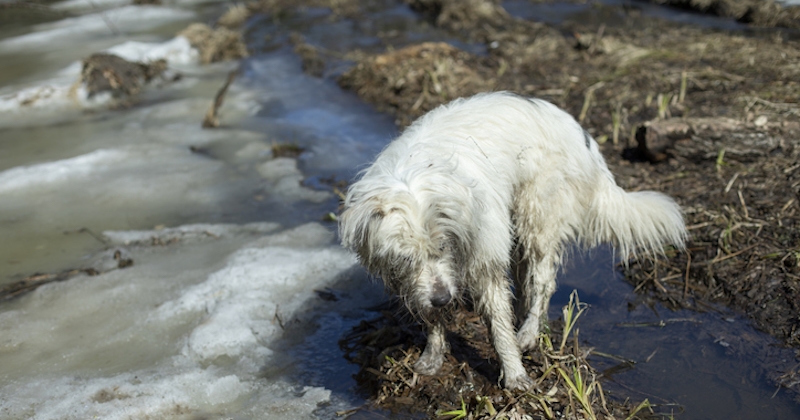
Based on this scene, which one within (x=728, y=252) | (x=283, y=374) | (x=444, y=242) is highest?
(x=444, y=242)

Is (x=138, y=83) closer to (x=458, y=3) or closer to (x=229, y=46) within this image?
(x=229, y=46)

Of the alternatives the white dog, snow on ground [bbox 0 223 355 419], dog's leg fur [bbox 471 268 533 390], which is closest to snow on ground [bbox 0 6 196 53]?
snow on ground [bbox 0 223 355 419]

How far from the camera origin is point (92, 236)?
239 inches

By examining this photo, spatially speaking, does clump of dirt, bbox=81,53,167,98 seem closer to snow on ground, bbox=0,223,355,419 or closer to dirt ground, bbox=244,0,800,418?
dirt ground, bbox=244,0,800,418

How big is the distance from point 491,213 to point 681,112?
4.39 m

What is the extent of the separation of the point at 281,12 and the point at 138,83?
711 cm

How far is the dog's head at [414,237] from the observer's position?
9.94 feet

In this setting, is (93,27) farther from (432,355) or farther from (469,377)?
(469,377)

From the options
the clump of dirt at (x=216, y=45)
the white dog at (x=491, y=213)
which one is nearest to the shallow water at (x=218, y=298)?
the white dog at (x=491, y=213)

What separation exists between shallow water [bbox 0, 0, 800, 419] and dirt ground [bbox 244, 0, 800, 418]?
0.96 feet

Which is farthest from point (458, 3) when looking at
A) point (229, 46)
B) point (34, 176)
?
point (34, 176)

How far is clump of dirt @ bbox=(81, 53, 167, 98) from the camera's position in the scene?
33.4 feet

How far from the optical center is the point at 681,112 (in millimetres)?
6770

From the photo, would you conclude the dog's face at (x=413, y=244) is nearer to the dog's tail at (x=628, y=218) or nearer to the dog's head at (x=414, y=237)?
the dog's head at (x=414, y=237)
